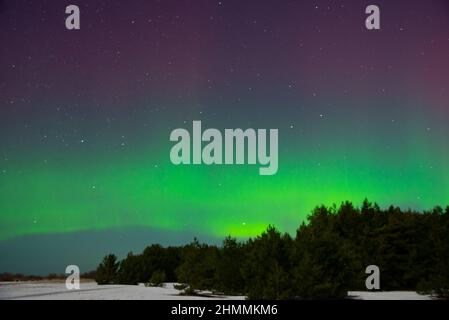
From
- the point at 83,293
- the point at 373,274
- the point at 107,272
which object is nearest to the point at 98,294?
the point at 83,293

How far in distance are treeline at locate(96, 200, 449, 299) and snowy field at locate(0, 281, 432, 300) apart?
1.69ft

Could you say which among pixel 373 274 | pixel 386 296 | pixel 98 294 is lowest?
pixel 386 296

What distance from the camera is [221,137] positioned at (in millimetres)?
15523

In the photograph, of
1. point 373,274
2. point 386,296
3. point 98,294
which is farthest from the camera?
point 373,274

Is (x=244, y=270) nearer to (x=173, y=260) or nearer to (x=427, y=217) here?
(x=173, y=260)

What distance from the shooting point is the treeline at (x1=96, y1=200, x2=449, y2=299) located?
51.9 feet

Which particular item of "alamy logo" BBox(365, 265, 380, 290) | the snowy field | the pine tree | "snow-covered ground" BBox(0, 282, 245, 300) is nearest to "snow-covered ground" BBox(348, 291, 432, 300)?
the snowy field

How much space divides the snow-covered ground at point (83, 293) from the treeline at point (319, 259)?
84cm

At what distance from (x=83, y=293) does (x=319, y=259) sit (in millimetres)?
6014

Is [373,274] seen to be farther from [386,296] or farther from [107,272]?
[107,272]

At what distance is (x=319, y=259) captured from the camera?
1625cm
